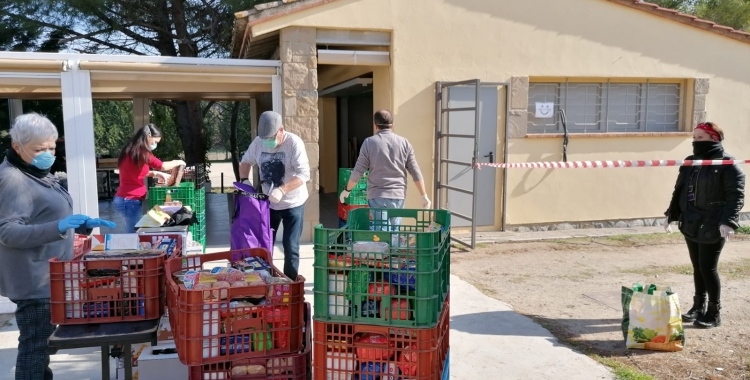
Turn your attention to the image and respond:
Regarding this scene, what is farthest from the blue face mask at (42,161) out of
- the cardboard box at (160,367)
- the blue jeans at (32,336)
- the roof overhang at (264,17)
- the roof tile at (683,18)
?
the roof tile at (683,18)

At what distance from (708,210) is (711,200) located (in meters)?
0.09

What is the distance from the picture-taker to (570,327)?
506 centimetres

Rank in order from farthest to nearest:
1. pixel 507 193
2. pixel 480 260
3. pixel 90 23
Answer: pixel 90 23 → pixel 507 193 → pixel 480 260

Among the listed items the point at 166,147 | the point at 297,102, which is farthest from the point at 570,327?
the point at 166,147

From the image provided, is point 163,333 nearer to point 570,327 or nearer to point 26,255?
point 26,255

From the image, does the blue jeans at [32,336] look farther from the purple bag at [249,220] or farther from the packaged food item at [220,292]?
the purple bag at [249,220]

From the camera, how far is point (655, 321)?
4402 millimetres

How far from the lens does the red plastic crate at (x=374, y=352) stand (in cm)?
271

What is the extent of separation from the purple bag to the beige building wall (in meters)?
3.69

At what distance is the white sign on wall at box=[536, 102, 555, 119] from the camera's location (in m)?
9.23

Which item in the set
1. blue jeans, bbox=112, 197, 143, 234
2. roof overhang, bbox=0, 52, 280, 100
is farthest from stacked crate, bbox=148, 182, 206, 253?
roof overhang, bbox=0, 52, 280, 100

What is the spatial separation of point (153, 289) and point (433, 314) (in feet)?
4.79

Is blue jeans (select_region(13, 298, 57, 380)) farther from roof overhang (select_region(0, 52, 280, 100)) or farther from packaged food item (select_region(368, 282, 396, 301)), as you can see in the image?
roof overhang (select_region(0, 52, 280, 100))

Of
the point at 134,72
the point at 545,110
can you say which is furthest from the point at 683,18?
the point at 134,72
